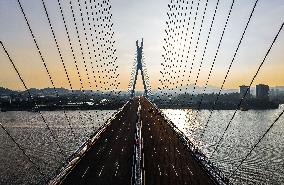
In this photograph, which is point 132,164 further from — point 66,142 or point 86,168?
point 66,142

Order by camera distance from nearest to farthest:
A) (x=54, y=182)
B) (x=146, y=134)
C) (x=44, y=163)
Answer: (x=54, y=182), (x=146, y=134), (x=44, y=163)

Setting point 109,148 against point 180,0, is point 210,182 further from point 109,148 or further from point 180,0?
point 109,148

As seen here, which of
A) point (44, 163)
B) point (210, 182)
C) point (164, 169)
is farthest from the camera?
point (44, 163)

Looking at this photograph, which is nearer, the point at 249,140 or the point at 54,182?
the point at 54,182

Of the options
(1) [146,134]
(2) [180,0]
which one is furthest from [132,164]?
(1) [146,134]

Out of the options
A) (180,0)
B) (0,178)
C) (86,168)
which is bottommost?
(0,178)

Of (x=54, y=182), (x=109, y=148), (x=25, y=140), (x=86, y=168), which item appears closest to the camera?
(x=54, y=182)

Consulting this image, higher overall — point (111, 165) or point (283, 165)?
point (111, 165)

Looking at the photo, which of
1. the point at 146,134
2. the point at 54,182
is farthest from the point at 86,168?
the point at 146,134

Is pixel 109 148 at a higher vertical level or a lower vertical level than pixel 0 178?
higher
